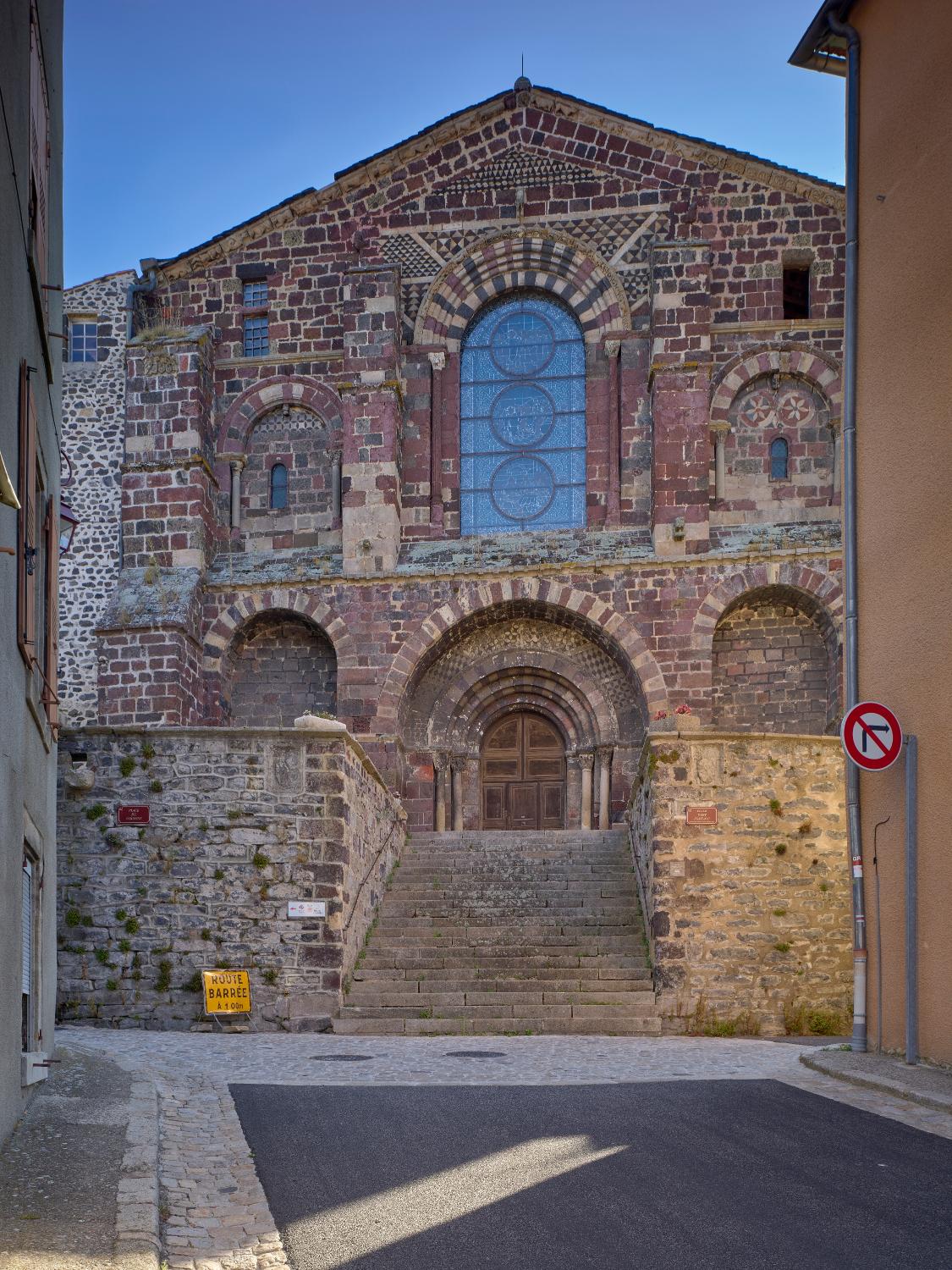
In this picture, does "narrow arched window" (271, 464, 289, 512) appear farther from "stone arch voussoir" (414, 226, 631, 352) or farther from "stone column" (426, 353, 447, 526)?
"stone arch voussoir" (414, 226, 631, 352)

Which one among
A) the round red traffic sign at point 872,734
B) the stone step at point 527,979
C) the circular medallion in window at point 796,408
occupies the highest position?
the circular medallion in window at point 796,408

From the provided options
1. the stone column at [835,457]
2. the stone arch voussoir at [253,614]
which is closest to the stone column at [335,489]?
the stone arch voussoir at [253,614]

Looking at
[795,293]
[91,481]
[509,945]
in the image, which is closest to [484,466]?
[795,293]

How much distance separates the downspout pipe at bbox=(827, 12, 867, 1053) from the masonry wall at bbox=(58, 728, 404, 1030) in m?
5.40

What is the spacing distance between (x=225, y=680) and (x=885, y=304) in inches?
545

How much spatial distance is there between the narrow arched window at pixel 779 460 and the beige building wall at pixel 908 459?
35.2 feet

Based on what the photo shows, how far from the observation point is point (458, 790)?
2272 centimetres

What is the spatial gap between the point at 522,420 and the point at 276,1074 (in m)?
14.4

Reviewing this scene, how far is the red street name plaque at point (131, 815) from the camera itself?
14.6 meters

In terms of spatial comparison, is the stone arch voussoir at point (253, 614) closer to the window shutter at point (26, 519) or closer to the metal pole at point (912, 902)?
the metal pole at point (912, 902)

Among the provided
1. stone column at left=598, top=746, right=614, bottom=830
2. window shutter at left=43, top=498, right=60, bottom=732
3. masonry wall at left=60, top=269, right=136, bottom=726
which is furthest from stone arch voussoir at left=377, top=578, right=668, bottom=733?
window shutter at left=43, top=498, right=60, bottom=732

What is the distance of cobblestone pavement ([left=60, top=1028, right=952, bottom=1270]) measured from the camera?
5.70m

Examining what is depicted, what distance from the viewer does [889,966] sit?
10.4 metres

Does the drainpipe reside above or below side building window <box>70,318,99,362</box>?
above
